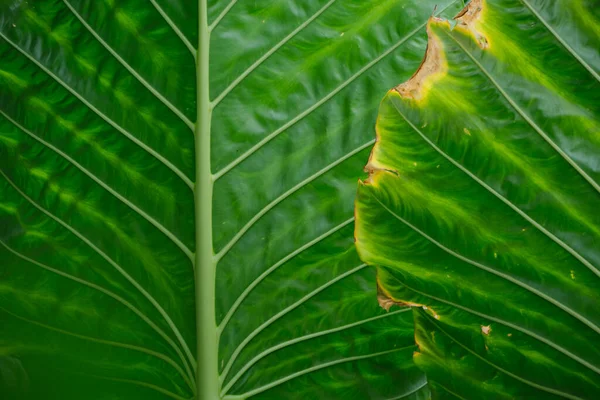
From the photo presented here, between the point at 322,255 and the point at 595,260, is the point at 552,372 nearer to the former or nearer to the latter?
the point at 595,260

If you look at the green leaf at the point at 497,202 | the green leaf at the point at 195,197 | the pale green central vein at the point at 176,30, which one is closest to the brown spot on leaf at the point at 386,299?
the green leaf at the point at 497,202

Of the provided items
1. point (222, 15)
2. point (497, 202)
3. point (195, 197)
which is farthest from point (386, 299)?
point (222, 15)

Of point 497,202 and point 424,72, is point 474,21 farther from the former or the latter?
point 497,202

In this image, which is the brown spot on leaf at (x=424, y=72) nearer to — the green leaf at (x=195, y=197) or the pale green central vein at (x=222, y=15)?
the green leaf at (x=195, y=197)

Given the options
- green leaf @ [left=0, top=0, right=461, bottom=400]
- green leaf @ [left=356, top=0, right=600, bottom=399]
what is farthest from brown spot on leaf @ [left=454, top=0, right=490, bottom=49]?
green leaf @ [left=0, top=0, right=461, bottom=400]

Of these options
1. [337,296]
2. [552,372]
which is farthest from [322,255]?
[552,372]
